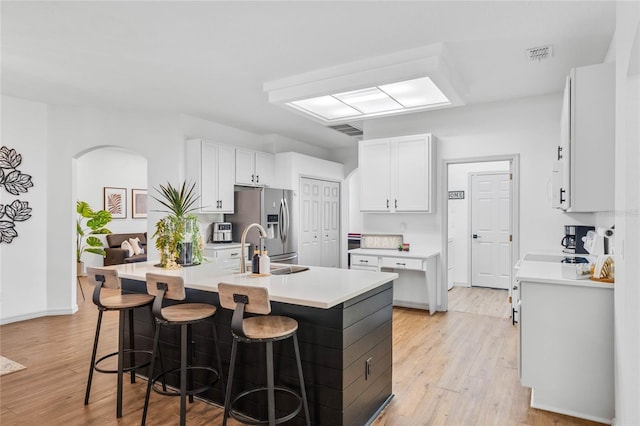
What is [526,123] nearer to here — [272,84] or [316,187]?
[272,84]

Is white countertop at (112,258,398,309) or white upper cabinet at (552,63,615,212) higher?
white upper cabinet at (552,63,615,212)

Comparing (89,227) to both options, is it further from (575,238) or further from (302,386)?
(575,238)

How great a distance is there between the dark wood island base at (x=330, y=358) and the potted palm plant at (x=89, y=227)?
6239mm

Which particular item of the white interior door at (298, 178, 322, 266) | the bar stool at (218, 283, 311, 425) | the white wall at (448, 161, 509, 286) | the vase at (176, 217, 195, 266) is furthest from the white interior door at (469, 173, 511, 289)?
the bar stool at (218, 283, 311, 425)

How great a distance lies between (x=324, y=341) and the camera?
7.23ft

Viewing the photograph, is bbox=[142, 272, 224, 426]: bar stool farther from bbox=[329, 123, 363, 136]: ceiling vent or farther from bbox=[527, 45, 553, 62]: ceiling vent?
bbox=[329, 123, 363, 136]: ceiling vent

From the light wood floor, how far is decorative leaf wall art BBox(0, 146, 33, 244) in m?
1.10

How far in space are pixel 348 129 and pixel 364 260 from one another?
240cm

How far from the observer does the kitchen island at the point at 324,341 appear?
2164 mm

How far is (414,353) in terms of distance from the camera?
3605 mm

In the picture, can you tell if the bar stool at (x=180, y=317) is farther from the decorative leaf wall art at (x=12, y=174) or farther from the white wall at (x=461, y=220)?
the white wall at (x=461, y=220)

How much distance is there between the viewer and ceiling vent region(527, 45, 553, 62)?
320cm

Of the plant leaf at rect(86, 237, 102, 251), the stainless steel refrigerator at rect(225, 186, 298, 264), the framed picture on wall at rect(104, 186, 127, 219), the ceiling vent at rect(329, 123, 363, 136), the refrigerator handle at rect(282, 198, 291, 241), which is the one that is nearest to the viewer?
the stainless steel refrigerator at rect(225, 186, 298, 264)

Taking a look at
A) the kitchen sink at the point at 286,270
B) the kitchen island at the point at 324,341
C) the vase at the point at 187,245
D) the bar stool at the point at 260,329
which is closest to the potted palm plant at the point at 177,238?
the vase at the point at 187,245
